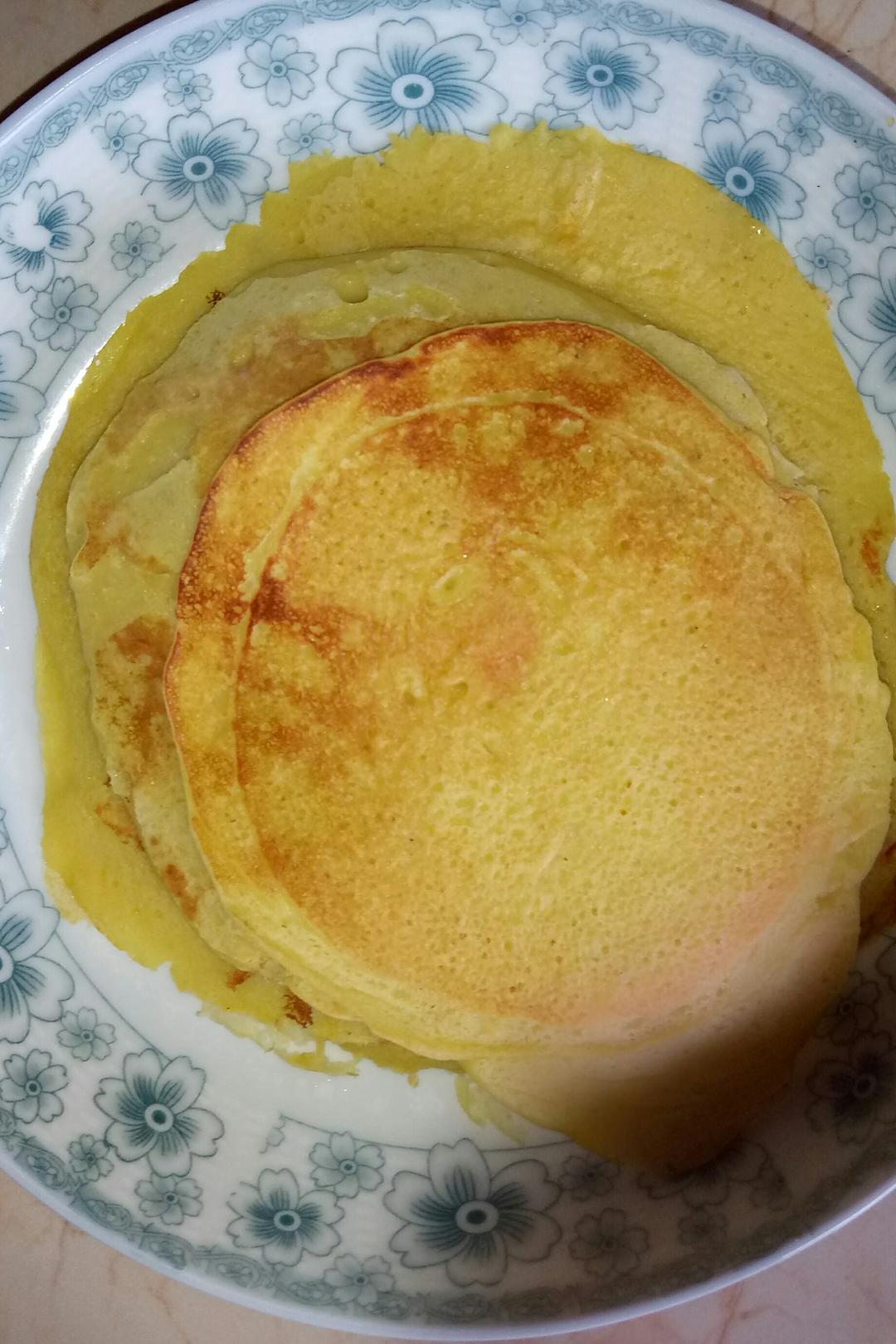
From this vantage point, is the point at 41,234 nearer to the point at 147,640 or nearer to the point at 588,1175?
the point at 147,640

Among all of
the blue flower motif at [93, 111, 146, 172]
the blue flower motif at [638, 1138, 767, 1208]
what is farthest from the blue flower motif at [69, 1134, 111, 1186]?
the blue flower motif at [93, 111, 146, 172]

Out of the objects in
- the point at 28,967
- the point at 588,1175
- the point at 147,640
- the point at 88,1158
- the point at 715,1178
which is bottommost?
the point at 88,1158

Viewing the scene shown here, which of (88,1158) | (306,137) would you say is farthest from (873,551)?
(88,1158)

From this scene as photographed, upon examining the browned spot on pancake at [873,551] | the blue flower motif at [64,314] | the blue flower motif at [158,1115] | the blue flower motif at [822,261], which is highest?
the blue flower motif at [822,261]

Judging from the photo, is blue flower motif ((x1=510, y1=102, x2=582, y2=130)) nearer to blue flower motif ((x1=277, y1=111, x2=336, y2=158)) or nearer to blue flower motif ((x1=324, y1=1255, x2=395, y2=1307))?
blue flower motif ((x1=277, y1=111, x2=336, y2=158))

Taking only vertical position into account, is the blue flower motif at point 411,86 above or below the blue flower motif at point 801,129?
below

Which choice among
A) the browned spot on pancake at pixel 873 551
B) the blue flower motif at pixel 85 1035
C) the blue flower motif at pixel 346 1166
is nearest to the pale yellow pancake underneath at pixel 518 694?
the browned spot on pancake at pixel 873 551

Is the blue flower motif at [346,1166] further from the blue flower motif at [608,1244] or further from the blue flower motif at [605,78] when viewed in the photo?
the blue flower motif at [605,78]
